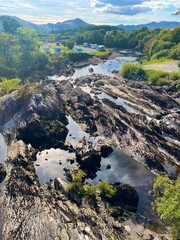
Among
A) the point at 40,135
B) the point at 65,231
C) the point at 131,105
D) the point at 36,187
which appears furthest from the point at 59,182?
the point at 131,105

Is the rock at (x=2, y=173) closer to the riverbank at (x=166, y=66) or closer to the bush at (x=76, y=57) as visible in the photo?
the riverbank at (x=166, y=66)

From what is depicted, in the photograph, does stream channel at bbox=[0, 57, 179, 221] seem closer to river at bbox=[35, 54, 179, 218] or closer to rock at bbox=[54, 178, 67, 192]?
river at bbox=[35, 54, 179, 218]

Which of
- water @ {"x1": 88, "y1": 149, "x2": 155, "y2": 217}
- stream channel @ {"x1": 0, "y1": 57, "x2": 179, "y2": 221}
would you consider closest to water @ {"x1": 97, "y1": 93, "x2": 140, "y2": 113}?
stream channel @ {"x1": 0, "y1": 57, "x2": 179, "y2": 221}

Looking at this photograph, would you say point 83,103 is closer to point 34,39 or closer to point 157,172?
point 157,172

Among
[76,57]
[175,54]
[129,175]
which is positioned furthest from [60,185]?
[76,57]

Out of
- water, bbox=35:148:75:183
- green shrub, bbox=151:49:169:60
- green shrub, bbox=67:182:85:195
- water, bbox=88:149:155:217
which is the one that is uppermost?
green shrub, bbox=151:49:169:60

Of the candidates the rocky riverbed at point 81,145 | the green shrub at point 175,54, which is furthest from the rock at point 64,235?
the green shrub at point 175,54
